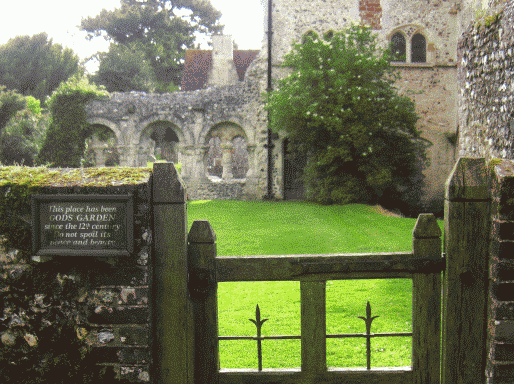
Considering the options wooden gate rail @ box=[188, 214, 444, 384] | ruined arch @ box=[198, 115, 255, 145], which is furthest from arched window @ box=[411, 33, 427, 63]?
wooden gate rail @ box=[188, 214, 444, 384]

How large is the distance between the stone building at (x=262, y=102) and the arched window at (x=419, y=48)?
0.04m

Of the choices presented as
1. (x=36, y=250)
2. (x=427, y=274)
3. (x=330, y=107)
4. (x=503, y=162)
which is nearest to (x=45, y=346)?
(x=36, y=250)

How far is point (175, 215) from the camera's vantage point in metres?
2.58

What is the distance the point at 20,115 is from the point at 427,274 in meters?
25.1

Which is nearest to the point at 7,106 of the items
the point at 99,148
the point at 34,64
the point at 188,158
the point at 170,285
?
the point at 99,148

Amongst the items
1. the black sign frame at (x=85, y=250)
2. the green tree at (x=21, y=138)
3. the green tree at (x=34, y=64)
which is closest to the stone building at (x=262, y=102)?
the green tree at (x=21, y=138)

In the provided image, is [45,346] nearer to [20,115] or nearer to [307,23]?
[307,23]

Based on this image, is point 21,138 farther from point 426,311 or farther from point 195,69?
point 426,311

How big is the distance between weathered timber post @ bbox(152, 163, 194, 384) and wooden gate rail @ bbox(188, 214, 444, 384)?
8cm

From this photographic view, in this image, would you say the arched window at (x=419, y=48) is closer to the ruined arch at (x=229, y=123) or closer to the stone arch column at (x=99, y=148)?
the ruined arch at (x=229, y=123)

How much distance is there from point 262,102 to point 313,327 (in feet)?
50.5

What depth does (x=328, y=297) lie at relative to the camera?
5.14 m

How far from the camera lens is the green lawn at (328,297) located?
379 centimetres

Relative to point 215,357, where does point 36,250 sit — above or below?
above
